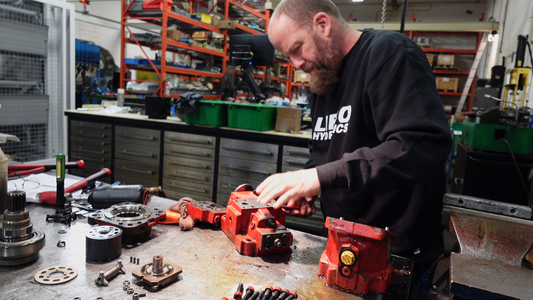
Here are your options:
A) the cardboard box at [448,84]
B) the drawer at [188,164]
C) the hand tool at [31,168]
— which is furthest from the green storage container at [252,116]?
the cardboard box at [448,84]

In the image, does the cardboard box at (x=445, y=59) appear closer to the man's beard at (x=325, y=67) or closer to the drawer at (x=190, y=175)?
the drawer at (x=190, y=175)

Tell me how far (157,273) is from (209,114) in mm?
2057

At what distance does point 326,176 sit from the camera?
77 centimetres

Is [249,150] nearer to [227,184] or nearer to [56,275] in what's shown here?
[227,184]

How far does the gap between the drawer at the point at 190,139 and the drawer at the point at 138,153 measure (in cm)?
17

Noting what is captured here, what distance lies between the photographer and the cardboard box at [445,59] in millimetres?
6859

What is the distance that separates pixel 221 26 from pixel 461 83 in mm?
5419

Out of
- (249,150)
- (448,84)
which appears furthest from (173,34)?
(448,84)

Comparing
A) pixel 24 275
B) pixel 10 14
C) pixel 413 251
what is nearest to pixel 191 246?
pixel 24 275

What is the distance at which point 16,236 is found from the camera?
0.78 metres

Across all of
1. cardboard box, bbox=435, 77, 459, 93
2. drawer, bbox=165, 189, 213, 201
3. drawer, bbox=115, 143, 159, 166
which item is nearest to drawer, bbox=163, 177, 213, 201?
drawer, bbox=165, 189, 213, 201

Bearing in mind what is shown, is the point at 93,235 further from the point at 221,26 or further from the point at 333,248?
the point at 221,26

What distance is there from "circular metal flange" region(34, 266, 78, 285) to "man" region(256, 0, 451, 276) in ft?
1.48

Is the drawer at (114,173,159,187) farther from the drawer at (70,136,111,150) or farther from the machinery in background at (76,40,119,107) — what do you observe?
the machinery in background at (76,40,119,107)
